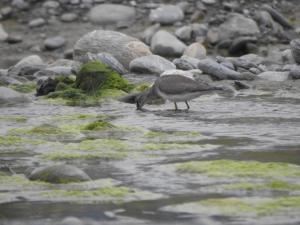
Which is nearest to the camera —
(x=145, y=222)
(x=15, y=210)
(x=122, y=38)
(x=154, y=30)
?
(x=145, y=222)

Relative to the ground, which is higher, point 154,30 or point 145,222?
point 145,222

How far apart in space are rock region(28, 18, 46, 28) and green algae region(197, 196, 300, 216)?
1446 centimetres

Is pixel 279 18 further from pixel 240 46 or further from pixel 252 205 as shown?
pixel 252 205

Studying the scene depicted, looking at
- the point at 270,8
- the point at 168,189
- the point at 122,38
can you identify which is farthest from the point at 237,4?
the point at 168,189

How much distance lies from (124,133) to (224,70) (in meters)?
5.47

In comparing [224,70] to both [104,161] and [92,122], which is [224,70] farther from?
[104,161]

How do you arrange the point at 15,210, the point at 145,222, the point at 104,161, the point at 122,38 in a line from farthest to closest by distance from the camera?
the point at 122,38
the point at 104,161
the point at 15,210
the point at 145,222

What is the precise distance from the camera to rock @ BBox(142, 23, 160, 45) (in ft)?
63.7

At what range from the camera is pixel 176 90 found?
12195mm

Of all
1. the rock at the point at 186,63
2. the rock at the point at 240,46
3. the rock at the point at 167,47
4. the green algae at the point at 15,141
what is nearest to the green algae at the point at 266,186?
the green algae at the point at 15,141

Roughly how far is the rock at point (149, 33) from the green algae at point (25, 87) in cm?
453

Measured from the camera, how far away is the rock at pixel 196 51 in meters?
18.0

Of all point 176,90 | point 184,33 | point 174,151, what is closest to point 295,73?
point 176,90

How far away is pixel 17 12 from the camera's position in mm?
20922
